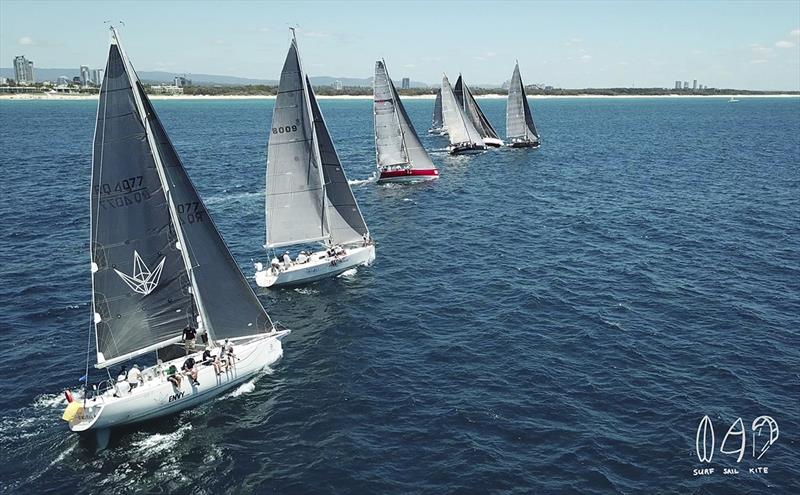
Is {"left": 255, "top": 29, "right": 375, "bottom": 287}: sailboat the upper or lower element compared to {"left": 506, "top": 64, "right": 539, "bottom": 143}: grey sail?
lower

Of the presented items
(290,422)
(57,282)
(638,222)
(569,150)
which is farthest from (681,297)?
(569,150)

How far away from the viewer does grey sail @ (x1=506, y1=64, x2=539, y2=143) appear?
118312 millimetres

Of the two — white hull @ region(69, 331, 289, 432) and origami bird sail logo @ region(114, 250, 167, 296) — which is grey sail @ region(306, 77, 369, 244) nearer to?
white hull @ region(69, 331, 289, 432)

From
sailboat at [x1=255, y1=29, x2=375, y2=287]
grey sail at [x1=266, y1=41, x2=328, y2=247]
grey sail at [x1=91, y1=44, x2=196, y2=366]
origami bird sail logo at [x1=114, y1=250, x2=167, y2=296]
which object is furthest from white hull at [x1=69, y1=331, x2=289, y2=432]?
grey sail at [x1=266, y1=41, x2=328, y2=247]

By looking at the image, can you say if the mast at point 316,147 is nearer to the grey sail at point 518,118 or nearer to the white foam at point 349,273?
the white foam at point 349,273

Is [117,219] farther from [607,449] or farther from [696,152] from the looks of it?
[696,152]

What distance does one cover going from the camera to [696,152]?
122000mm

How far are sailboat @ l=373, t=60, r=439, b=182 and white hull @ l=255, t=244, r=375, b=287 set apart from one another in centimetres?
3636

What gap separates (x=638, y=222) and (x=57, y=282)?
5785 cm

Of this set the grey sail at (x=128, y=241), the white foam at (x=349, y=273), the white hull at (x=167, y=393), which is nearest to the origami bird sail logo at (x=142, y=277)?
the grey sail at (x=128, y=241)

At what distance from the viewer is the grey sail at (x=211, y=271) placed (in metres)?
31.0

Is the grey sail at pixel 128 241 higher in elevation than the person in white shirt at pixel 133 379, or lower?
higher

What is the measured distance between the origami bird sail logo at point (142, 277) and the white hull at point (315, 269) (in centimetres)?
1522

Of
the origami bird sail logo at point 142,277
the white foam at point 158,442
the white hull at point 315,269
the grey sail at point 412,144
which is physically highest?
the grey sail at point 412,144
